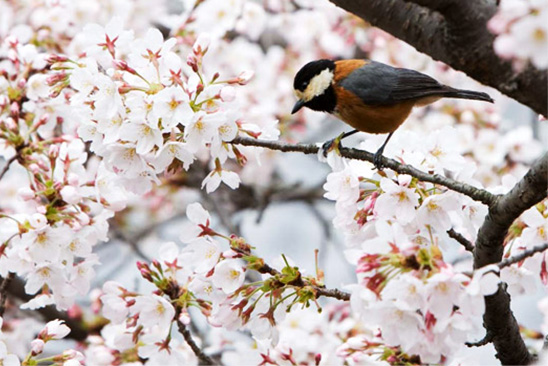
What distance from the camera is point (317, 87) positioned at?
3354 mm

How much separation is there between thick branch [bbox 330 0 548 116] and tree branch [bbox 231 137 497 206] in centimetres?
32

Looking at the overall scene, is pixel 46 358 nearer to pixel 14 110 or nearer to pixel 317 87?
pixel 14 110

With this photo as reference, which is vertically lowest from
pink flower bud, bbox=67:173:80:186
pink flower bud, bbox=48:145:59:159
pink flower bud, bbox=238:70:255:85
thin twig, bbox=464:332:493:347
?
pink flower bud, bbox=48:145:59:159

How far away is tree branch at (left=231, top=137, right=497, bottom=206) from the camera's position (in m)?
2.09

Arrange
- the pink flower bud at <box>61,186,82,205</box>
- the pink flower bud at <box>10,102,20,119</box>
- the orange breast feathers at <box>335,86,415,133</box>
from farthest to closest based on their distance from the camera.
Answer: the orange breast feathers at <box>335,86,415,133</box> → the pink flower bud at <box>10,102,20,119</box> → the pink flower bud at <box>61,186,82,205</box>

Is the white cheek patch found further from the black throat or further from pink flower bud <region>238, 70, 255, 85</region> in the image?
pink flower bud <region>238, 70, 255, 85</region>

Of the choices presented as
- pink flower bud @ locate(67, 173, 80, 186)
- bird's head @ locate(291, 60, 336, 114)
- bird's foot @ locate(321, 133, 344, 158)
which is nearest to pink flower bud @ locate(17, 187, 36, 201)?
pink flower bud @ locate(67, 173, 80, 186)

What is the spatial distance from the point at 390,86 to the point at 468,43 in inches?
55.1

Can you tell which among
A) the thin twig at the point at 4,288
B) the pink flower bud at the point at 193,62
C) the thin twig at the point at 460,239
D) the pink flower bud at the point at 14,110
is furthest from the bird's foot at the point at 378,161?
the pink flower bud at the point at 14,110

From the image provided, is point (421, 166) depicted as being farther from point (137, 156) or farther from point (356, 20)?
point (356, 20)

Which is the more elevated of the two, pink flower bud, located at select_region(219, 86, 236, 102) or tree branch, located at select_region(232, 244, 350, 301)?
pink flower bud, located at select_region(219, 86, 236, 102)

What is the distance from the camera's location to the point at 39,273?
2625 mm

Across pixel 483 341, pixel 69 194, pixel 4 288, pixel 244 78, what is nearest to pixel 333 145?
pixel 244 78

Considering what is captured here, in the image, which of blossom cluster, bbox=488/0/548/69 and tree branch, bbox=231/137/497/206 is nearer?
blossom cluster, bbox=488/0/548/69
